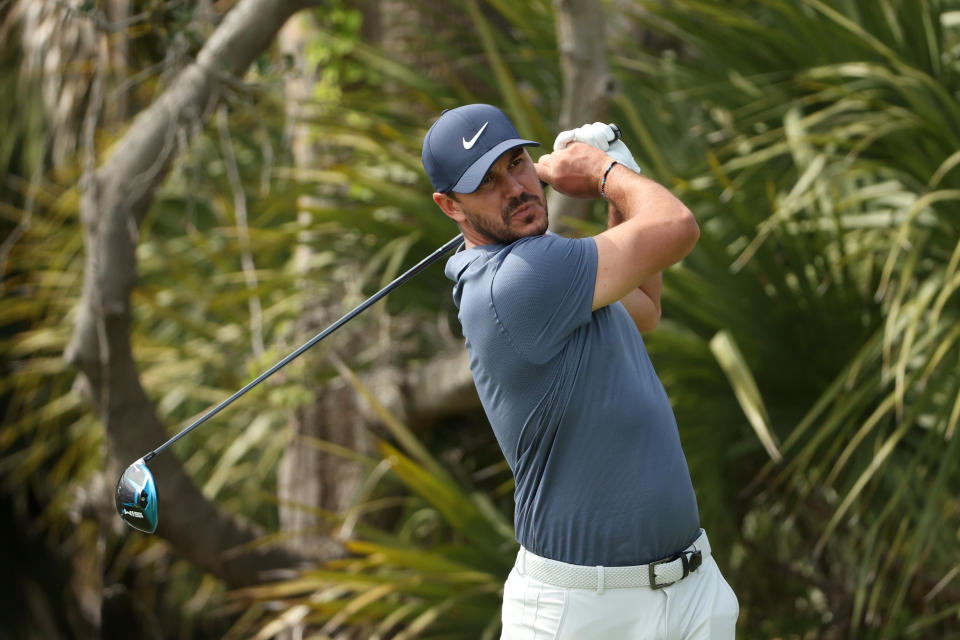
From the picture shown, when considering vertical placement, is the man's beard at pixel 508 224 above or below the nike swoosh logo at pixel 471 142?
below

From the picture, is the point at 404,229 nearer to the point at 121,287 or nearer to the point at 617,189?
the point at 121,287

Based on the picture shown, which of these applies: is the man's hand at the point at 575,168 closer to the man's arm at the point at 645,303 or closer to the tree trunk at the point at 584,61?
the man's arm at the point at 645,303

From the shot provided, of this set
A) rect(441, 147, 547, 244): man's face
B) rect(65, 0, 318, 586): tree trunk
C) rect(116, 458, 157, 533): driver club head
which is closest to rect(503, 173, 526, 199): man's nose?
rect(441, 147, 547, 244): man's face

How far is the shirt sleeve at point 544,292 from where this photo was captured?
206cm

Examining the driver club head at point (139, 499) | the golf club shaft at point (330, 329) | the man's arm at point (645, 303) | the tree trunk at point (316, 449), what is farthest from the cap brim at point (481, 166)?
the tree trunk at point (316, 449)

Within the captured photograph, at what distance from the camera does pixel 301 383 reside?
4.51m

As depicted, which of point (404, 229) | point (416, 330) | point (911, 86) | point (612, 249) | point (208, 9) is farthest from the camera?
point (416, 330)

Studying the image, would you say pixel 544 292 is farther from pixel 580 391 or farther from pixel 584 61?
pixel 584 61

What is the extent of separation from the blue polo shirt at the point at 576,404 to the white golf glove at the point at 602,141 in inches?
10.9

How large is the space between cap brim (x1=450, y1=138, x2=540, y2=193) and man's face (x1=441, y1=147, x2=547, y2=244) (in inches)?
0.9

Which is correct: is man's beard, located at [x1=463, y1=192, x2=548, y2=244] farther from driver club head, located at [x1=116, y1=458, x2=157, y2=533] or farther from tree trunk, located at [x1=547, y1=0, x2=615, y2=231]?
tree trunk, located at [x1=547, y1=0, x2=615, y2=231]

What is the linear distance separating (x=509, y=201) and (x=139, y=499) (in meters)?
1.01

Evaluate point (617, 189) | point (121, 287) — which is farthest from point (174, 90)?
point (617, 189)

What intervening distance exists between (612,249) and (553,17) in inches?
100
